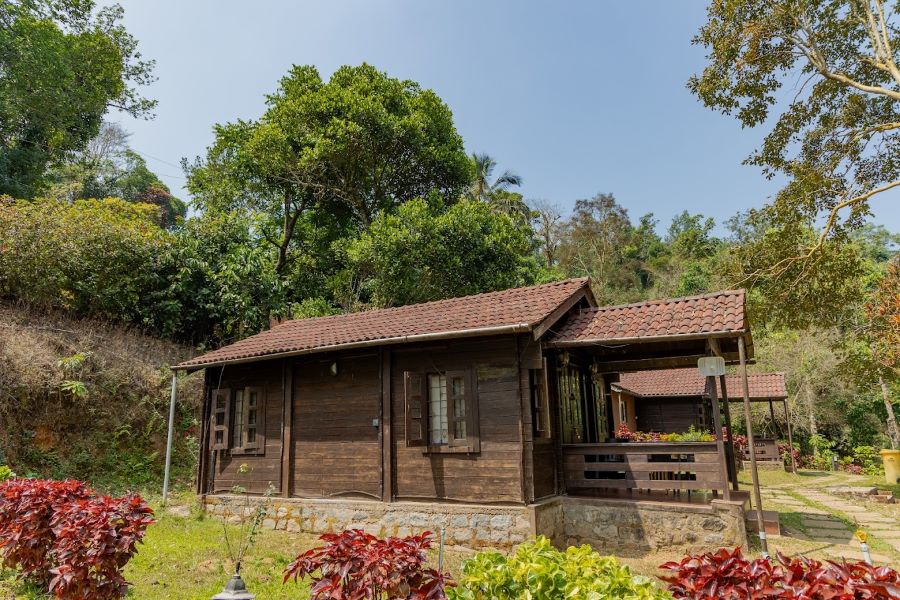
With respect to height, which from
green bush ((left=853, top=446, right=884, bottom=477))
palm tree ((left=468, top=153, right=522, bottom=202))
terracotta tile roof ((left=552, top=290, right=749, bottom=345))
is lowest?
green bush ((left=853, top=446, right=884, bottom=477))

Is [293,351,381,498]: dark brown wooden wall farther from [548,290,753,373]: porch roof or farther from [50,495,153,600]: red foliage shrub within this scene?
[50,495,153,600]: red foliage shrub

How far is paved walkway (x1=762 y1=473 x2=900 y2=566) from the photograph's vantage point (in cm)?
798

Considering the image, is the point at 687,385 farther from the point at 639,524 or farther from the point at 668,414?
the point at 639,524

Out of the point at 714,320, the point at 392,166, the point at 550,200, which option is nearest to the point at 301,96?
the point at 392,166

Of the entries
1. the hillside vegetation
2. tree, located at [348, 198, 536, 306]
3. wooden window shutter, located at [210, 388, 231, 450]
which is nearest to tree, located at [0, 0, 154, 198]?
the hillside vegetation

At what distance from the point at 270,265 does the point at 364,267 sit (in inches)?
128

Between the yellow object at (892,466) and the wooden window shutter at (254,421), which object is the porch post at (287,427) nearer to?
the wooden window shutter at (254,421)

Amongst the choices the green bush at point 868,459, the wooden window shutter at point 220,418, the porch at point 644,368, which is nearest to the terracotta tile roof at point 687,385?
the green bush at point 868,459

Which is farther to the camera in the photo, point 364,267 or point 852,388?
point 852,388

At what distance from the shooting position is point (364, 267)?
1967 centimetres

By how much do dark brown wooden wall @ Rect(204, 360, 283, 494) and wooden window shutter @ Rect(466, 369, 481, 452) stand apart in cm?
395

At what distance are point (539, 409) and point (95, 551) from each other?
5.60 meters

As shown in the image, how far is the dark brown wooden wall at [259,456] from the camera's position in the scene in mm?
10141

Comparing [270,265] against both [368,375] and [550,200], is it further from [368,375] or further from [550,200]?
[550,200]
